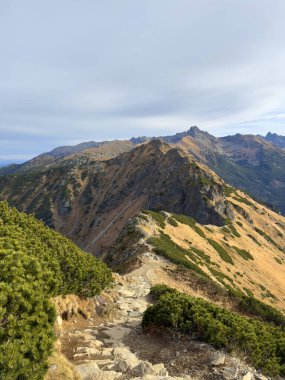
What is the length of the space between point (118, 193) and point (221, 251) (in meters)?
74.7

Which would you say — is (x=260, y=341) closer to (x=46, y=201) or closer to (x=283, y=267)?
(x=283, y=267)

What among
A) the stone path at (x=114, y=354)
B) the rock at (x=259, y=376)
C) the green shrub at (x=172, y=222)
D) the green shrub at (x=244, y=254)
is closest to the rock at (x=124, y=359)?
the stone path at (x=114, y=354)

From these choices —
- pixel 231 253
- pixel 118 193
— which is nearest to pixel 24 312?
pixel 231 253

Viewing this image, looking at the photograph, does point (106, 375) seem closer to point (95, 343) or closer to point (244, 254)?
point (95, 343)

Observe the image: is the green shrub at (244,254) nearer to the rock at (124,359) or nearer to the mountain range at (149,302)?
the mountain range at (149,302)

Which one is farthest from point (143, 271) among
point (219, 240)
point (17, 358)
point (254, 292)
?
point (219, 240)

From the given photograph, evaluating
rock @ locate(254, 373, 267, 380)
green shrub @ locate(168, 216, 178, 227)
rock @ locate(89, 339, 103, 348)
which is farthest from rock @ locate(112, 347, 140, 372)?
green shrub @ locate(168, 216, 178, 227)

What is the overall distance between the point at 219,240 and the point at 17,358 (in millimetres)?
61566

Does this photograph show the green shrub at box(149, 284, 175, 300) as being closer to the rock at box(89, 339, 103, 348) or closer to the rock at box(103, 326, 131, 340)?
the rock at box(103, 326, 131, 340)

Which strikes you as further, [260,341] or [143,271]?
[143,271]

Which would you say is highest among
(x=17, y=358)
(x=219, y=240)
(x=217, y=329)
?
(x=17, y=358)

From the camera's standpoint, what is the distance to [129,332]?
18.6 metres

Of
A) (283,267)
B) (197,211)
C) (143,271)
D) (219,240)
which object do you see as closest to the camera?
(143,271)

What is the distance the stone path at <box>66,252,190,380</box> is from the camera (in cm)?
1293
